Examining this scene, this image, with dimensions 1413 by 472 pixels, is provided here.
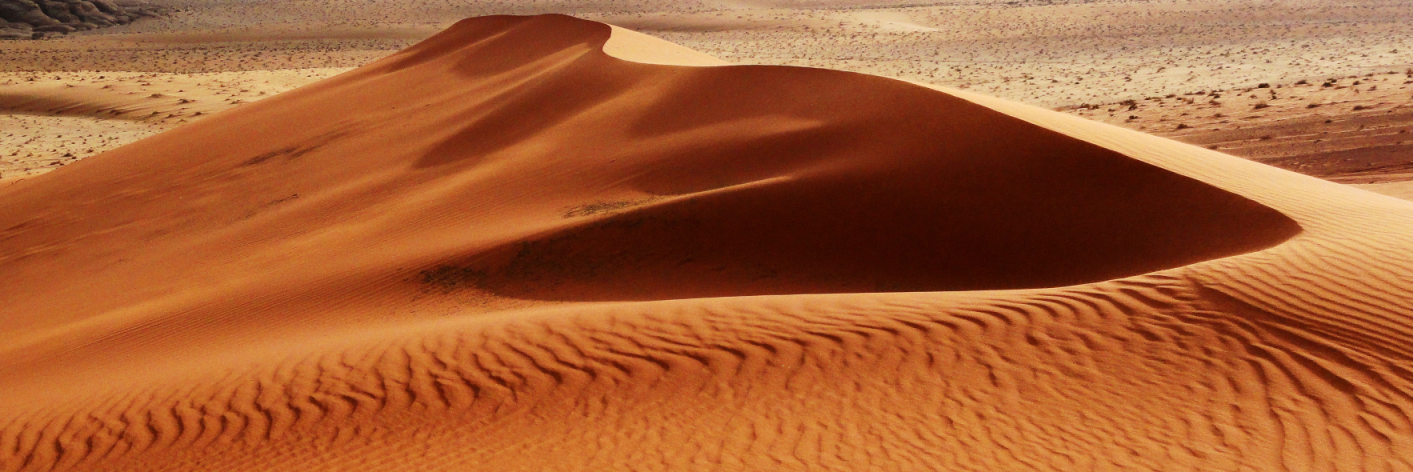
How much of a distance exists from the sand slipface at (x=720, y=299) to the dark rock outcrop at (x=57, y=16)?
36784 millimetres

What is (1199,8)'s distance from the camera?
37.5m

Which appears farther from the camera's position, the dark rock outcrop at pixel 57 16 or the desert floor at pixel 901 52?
the dark rock outcrop at pixel 57 16

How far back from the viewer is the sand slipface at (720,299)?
183 inches

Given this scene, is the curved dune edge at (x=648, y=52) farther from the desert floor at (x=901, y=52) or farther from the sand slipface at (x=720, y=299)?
the desert floor at (x=901, y=52)

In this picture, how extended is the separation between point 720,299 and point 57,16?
50188mm

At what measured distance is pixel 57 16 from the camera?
4528cm

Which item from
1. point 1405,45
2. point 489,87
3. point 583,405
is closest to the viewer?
point 583,405

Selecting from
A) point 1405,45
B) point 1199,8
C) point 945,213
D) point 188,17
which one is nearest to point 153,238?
point 945,213

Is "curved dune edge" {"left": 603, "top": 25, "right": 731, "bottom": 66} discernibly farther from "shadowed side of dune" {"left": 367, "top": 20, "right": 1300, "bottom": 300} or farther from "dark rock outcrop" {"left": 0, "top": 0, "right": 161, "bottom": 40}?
"dark rock outcrop" {"left": 0, "top": 0, "right": 161, "bottom": 40}

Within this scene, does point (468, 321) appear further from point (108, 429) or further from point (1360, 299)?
point (1360, 299)

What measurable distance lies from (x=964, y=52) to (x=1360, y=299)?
25.9 m

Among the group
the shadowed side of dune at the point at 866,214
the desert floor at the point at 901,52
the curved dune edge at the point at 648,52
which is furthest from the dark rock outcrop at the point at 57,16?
the shadowed side of dune at the point at 866,214

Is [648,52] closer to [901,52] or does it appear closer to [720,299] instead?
[720,299]

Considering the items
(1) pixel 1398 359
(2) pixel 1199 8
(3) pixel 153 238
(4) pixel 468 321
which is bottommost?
(3) pixel 153 238
